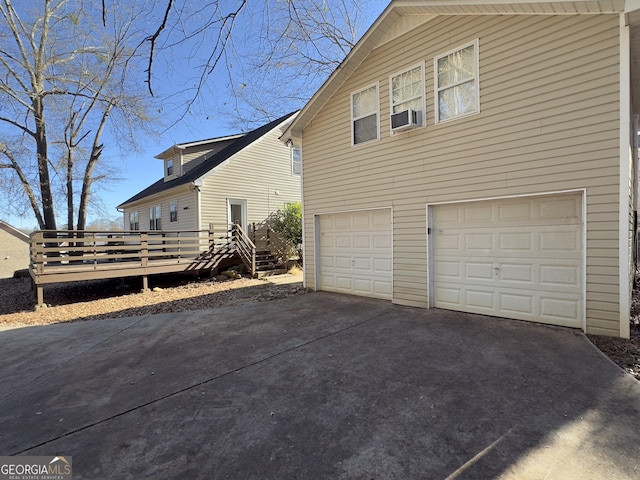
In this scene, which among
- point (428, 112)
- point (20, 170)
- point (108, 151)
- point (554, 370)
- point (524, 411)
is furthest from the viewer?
point (108, 151)

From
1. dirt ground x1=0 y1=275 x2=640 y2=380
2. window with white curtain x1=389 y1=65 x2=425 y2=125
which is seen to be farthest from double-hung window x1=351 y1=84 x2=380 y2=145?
dirt ground x1=0 y1=275 x2=640 y2=380

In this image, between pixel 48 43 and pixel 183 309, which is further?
pixel 48 43

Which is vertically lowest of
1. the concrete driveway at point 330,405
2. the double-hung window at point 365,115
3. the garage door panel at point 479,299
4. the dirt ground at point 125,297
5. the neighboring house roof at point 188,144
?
the dirt ground at point 125,297

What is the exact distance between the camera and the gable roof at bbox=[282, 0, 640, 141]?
4.37m

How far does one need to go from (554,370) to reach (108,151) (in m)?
22.4

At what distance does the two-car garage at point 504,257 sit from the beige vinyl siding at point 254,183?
8453 millimetres

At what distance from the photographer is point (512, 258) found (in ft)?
17.6

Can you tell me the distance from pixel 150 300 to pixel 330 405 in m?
7.33

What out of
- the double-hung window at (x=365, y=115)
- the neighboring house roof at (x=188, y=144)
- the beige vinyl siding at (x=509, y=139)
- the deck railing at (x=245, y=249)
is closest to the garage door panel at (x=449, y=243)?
the beige vinyl siding at (x=509, y=139)

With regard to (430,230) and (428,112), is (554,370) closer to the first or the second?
(430,230)

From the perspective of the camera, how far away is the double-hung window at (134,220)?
19609mm

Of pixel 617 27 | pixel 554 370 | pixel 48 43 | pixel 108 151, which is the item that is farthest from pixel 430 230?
pixel 108 151

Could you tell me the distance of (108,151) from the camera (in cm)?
1862

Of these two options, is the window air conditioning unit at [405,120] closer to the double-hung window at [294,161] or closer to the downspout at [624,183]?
the downspout at [624,183]
